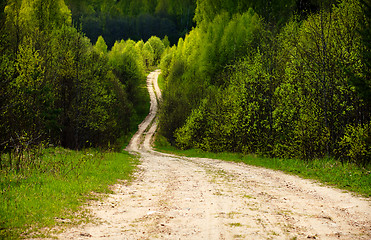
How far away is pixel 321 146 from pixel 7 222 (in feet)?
59.9

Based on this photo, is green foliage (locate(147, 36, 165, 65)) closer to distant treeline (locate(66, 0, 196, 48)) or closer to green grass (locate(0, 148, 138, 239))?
distant treeline (locate(66, 0, 196, 48))

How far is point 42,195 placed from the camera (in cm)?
888

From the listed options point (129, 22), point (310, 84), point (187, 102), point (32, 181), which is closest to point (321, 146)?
point (310, 84)

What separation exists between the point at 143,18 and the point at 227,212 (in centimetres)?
18574

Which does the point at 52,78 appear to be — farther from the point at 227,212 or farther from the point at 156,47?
the point at 156,47

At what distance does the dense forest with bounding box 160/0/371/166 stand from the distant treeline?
442ft

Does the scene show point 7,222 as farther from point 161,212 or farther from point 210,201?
point 210,201

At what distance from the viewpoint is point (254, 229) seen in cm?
641

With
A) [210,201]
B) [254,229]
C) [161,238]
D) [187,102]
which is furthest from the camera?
[187,102]

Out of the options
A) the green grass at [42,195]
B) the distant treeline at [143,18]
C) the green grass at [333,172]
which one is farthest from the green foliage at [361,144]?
the distant treeline at [143,18]

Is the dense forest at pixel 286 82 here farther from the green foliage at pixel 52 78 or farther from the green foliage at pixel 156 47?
the green foliage at pixel 156 47

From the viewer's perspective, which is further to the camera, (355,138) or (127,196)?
(355,138)

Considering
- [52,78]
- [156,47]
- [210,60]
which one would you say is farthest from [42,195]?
[156,47]

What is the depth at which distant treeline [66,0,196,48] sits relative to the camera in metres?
172
